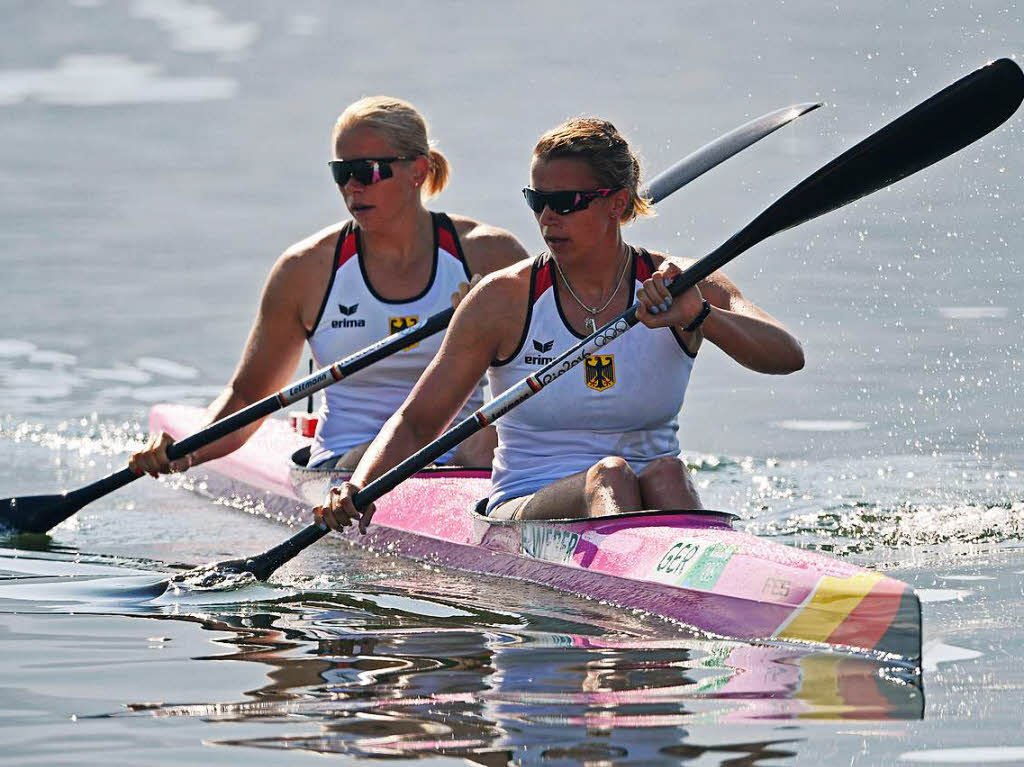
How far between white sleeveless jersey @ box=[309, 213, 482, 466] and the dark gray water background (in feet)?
2.02

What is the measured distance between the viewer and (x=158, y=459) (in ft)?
26.1

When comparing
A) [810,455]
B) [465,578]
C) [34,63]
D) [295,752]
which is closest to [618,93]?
[34,63]

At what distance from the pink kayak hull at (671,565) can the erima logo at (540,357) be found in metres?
0.57

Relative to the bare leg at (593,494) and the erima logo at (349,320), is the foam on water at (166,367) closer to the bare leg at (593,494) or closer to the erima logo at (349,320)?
the erima logo at (349,320)

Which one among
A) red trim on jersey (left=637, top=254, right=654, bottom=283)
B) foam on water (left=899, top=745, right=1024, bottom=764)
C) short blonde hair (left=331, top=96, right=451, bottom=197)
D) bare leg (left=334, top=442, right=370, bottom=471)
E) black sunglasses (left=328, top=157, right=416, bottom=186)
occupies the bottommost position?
foam on water (left=899, top=745, right=1024, bottom=764)

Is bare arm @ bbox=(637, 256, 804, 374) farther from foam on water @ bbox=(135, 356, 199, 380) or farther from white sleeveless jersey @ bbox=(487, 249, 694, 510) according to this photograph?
foam on water @ bbox=(135, 356, 199, 380)

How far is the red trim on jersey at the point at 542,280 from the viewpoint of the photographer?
6.48 m

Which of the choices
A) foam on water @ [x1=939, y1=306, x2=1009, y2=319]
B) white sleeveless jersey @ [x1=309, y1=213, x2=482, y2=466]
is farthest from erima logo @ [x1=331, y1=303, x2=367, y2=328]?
foam on water @ [x1=939, y1=306, x2=1009, y2=319]

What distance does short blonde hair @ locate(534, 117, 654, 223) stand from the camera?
6.22 meters

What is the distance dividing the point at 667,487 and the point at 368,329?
2.07 metres

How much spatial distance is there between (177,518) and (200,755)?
4768 millimetres

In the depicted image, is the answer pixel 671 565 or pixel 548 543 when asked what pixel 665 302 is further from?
pixel 548 543

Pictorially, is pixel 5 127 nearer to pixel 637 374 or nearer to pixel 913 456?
pixel 913 456

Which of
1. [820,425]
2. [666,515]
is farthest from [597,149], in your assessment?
[820,425]
